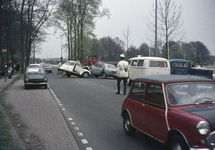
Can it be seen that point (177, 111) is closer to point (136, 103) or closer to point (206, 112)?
point (206, 112)

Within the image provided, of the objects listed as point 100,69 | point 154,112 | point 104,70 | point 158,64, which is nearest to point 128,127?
point 154,112

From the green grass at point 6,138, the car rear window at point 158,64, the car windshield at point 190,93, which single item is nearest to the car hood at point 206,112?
the car windshield at point 190,93

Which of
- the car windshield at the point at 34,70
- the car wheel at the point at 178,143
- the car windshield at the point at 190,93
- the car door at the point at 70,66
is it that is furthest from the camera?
the car door at the point at 70,66

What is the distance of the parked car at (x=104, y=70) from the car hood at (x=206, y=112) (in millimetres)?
23727

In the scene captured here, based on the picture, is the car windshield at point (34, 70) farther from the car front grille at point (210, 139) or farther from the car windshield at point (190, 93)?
the car front grille at point (210, 139)

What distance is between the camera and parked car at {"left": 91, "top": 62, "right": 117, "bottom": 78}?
92.2 ft

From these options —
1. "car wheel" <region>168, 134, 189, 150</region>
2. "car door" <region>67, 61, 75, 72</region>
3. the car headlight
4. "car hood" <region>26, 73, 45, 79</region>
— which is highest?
"car door" <region>67, 61, 75, 72</region>

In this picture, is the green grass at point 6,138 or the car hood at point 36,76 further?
the car hood at point 36,76

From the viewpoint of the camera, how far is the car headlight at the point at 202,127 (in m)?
3.79

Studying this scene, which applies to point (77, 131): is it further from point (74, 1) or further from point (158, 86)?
point (74, 1)

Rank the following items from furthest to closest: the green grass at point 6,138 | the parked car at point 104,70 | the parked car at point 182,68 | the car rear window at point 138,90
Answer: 1. the parked car at point 104,70
2. the parked car at point 182,68
3. the car rear window at point 138,90
4. the green grass at point 6,138

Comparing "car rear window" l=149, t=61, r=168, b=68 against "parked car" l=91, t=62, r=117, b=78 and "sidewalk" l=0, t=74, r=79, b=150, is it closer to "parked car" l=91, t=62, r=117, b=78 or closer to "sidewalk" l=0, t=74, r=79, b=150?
"sidewalk" l=0, t=74, r=79, b=150

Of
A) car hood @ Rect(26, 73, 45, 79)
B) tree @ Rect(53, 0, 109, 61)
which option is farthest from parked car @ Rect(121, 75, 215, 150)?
tree @ Rect(53, 0, 109, 61)

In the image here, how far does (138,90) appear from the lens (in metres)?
5.80
